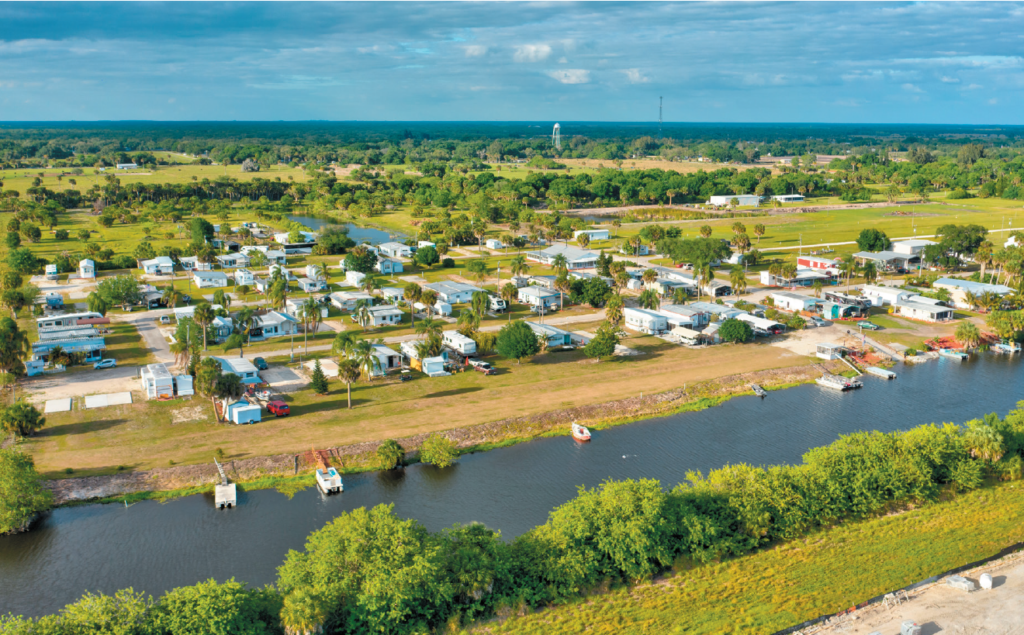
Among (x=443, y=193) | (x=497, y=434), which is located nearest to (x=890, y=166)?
(x=443, y=193)

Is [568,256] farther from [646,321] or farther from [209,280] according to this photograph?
[209,280]

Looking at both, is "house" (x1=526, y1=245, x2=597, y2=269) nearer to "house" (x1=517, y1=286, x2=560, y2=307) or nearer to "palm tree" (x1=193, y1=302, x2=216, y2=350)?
"house" (x1=517, y1=286, x2=560, y2=307)

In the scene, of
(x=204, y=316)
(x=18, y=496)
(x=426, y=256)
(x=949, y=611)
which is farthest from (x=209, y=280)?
(x=949, y=611)

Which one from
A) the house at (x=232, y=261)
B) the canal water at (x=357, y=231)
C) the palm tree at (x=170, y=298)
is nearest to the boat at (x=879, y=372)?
the palm tree at (x=170, y=298)

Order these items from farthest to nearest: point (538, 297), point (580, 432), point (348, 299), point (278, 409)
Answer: point (348, 299), point (538, 297), point (278, 409), point (580, 432)

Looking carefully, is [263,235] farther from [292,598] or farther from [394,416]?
[292,598]

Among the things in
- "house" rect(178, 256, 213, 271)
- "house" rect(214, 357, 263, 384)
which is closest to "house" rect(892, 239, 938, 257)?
"house" rect(214, 357, 263, 384)

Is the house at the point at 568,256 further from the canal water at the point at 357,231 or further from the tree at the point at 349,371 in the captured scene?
the tree at the point at 349,371
